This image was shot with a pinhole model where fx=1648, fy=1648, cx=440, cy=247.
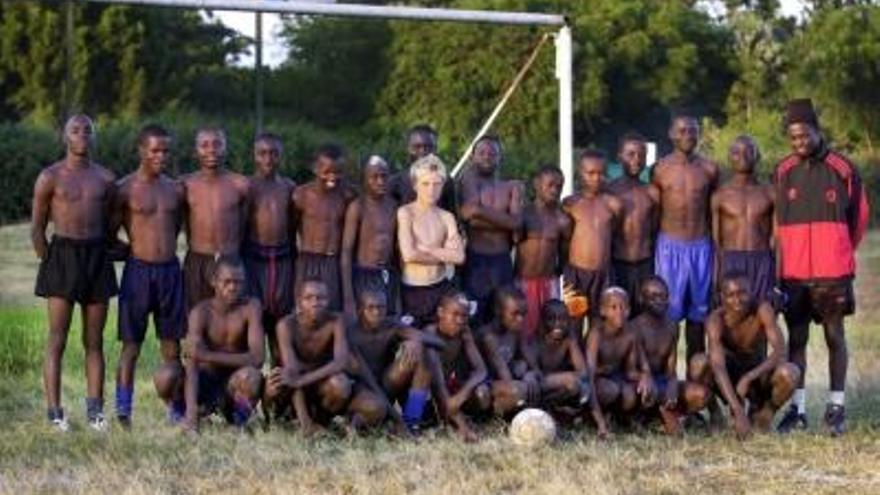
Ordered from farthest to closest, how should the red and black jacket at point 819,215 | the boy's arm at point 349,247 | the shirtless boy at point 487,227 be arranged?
the shirtless boy at point 487,227 → the boy's arm at point 349,247 → the red and black jacket at point 819,215

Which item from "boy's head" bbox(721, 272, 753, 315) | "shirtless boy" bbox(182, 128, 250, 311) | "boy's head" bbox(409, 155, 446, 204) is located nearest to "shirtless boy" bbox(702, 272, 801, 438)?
"boy's head" bbox(721, 272, 753, 315)

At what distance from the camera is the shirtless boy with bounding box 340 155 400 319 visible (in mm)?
9023

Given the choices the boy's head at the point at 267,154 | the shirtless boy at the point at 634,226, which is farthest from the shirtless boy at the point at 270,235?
the shirtless boy at the point at 634,226

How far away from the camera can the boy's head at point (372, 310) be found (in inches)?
339

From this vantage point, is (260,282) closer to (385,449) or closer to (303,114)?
(385,449)

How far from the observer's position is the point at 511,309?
881 centimetres

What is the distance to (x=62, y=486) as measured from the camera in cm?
696

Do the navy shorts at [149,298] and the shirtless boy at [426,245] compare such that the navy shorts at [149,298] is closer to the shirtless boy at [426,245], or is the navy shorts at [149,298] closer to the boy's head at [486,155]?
the shirtless boy at [426,245]

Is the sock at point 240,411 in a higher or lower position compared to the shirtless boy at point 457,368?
lower

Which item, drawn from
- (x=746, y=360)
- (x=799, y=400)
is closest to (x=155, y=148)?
(x=746, y=360)

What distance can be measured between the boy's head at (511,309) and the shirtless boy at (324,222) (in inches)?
34.9

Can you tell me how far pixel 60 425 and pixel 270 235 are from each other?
4.96ft

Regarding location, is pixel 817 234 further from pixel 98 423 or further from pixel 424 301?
pixel 98 423

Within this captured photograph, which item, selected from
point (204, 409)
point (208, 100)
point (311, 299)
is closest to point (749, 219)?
point (311, 299)
